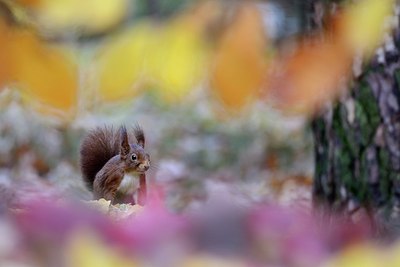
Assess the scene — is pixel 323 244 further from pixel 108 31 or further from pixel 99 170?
pixel 108 31

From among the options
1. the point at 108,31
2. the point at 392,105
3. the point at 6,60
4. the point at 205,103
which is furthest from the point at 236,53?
the point at 392,105

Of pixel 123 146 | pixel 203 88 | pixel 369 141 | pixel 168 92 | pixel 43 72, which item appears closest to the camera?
pixel 123 146

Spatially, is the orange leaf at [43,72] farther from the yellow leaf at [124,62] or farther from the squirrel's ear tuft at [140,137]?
the squirrel's ear tuft at [140,137]

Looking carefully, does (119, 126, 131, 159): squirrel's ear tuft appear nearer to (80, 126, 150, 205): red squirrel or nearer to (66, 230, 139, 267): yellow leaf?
(80, 126, 150, 205): red squirrel

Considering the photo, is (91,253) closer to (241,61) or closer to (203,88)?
(241,61)

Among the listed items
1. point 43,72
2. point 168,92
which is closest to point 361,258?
point 43,72

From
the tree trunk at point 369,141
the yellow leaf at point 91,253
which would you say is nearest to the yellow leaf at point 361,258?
the yellow leaf at point 91,253

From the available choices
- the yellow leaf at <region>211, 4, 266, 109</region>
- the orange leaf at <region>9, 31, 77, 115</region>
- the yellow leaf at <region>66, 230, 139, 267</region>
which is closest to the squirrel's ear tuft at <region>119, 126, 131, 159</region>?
the yellow leaf at <region>66, 230, 139, 267</region>
